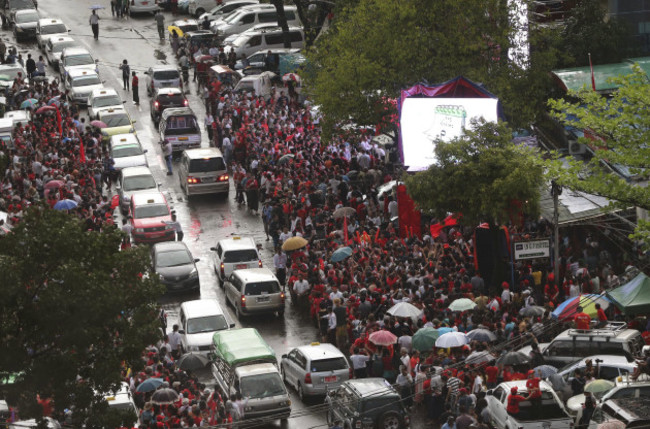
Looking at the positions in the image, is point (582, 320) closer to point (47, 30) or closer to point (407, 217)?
point (407, 217)

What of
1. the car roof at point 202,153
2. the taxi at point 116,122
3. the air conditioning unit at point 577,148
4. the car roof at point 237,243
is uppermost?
the taxi at point 116,122

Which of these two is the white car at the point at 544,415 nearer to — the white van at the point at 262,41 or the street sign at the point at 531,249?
the street sign at the point at 531,249

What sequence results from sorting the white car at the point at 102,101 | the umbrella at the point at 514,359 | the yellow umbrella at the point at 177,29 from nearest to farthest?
the umbrella at the point at 514,359
the white car at the point at 102,101
the yellow umbrella at the point at 177,29

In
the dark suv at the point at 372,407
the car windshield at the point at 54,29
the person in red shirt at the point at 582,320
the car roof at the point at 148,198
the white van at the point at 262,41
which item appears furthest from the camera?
the car windshield at the point at 54,29

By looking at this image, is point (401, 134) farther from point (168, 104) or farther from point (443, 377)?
point (168, 104)

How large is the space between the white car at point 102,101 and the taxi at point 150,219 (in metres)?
11.9

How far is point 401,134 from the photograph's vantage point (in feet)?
125

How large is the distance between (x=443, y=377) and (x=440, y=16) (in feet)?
57.0

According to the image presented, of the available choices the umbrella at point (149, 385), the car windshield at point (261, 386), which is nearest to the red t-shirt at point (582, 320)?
the car windshield at point (261, 386)

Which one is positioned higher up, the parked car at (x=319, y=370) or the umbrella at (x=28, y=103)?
the umbrella at (x=28, y=103)

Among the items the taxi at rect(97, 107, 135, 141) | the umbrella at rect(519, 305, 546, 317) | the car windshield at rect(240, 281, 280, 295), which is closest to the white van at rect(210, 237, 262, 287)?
the car windshield at rect(240, 281, 280, 295)

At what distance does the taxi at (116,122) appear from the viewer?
49312 mm

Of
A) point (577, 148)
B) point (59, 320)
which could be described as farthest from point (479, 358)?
point (577, 148)

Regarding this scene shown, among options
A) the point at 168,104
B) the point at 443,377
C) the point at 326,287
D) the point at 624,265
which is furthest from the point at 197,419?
the point at 168,104
